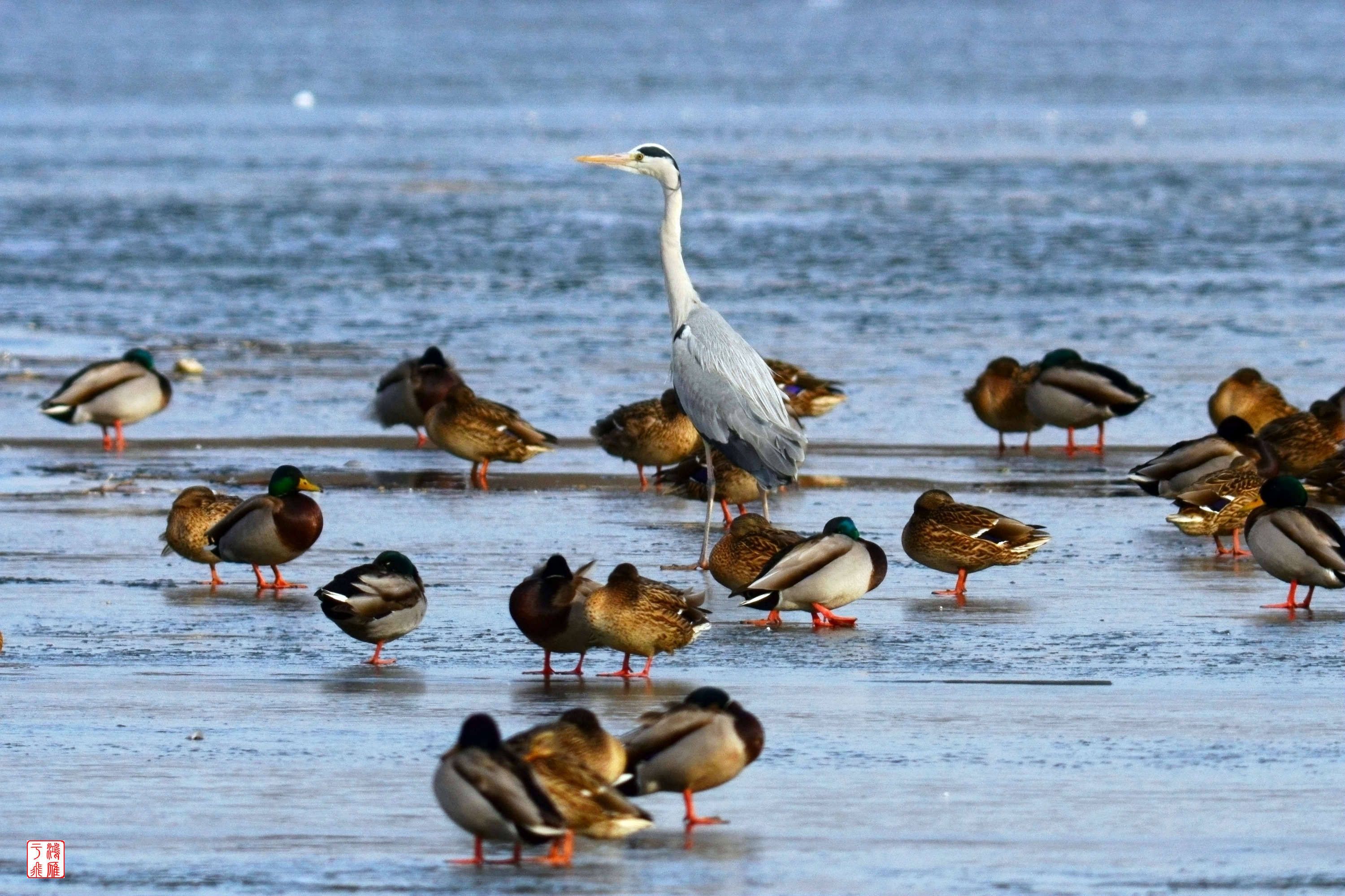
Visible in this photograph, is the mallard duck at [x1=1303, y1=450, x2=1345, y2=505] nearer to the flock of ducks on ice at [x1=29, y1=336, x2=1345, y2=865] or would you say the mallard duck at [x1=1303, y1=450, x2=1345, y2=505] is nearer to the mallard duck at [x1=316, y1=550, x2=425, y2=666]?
the flock of ducks on ice at [x1=29, y1=336, x2=1345, y2=865]

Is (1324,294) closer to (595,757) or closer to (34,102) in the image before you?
(595,757)

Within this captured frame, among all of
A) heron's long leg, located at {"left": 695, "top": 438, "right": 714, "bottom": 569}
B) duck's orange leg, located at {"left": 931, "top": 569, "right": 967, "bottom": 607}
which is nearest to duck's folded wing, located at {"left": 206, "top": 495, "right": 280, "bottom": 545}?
heron's long leg, located at {"left": 695, "top": 438, "right": 714, "bottom": 569}

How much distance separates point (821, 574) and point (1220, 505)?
2856 millimetres

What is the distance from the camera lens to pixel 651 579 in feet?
32.8

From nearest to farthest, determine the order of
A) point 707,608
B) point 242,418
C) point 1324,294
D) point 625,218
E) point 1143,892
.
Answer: point 1143,892
point 707,608
point 242,418
point 1324,294
point 625,218

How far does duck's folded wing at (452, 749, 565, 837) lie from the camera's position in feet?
20.3

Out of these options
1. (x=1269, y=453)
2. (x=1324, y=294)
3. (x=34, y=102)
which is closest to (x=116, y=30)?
(x=34, y=102)

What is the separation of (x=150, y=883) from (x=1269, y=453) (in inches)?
311

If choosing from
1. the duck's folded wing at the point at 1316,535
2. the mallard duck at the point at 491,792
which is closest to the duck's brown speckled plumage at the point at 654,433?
the duck's folded wing at the point at 1316,535

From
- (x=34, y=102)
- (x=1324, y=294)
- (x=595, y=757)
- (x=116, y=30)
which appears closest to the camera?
(x=595, y=757)

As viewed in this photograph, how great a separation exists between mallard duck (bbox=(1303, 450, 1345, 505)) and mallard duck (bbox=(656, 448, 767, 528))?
2.99 meters

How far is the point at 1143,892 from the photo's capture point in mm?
6129

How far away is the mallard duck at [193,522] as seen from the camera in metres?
10.8

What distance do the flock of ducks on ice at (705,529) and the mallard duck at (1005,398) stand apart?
0.01 metres
